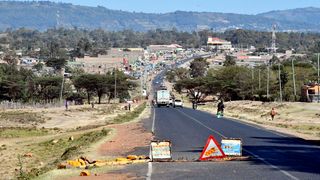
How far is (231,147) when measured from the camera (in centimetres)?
2338

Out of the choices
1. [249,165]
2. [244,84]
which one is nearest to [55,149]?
[249,165]

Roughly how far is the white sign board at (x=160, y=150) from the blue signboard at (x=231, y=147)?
1.98m

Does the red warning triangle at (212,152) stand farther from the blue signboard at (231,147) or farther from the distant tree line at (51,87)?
the distant tree line at (51,87)

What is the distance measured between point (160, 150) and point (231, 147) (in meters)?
2.58

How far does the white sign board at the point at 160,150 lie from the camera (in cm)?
2261

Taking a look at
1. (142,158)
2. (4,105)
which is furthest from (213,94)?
(142,158)

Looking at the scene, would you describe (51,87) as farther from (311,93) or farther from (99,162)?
(99,162)

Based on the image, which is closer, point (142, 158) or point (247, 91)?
point (142, 158)

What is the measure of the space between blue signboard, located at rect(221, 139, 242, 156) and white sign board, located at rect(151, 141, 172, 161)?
198 cm

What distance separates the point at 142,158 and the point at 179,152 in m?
2.94

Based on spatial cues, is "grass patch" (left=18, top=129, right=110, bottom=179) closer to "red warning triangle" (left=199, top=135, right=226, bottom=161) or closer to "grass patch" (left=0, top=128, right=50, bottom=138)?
"red warning triangle" (left=199, top=135, right=226, bottom=161)

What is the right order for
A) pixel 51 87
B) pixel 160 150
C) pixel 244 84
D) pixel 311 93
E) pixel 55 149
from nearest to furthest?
pixel 160 150, pixel 55 149, pixel 311 93, pixel 244 84, pixel 51 87

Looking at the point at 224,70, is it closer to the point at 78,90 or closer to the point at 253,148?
the point at 78,90

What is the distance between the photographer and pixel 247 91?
12575 centimetres
